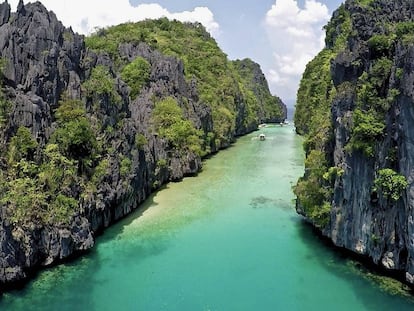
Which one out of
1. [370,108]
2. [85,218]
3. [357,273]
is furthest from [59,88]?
[357,273]

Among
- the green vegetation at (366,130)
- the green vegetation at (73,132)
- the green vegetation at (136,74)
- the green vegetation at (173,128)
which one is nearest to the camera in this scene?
the green vegetation at (366,130)

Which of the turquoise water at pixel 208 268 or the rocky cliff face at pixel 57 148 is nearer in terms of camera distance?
the turquoise water at pixel 208 268

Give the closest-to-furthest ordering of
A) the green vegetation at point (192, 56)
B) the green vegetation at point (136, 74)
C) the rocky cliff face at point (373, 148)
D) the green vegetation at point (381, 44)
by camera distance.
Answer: the rocky cliff face at point (373, 148)
the green vegetation at point (381, 44)
the green vegetation at point (136, 74)
the green vegetation at point (192, 56)

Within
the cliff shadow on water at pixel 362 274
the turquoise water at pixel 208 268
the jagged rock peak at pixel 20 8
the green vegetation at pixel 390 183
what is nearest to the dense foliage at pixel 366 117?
the green vegetation at pixel 390 183

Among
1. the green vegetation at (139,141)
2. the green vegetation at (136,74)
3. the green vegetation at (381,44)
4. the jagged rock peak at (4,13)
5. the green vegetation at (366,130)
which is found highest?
the jagged rock peak at (4,13)

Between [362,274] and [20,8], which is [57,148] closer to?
[20,8]

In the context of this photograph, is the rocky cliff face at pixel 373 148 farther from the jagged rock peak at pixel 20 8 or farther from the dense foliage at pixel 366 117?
the jagged rock peak at pixel 20 8
